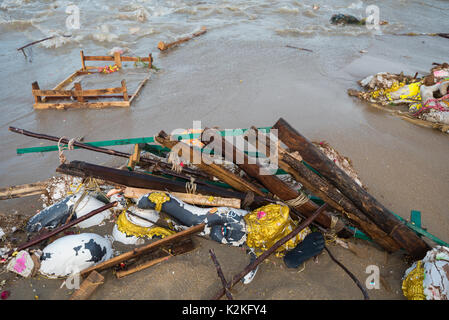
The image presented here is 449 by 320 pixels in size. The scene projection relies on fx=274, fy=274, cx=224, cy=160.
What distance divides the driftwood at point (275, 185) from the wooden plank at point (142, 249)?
949 millimetres

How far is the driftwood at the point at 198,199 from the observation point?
3689 millimetres

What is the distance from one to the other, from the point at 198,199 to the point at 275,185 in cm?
106

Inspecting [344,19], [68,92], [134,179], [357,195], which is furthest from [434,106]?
[344,19]

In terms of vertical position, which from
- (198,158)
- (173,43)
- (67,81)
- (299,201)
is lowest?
(299,201)

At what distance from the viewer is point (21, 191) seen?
4375 mm

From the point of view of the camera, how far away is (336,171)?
11.2 ft

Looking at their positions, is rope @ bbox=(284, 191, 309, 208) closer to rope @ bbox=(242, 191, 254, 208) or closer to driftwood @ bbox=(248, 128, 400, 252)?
driftwood @ bbox=(248, 128, 400, 252)

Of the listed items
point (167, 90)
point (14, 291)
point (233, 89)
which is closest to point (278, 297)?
point (14, 291)

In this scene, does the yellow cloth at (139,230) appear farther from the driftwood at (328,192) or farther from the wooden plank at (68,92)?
the wooden plank at (68,92)

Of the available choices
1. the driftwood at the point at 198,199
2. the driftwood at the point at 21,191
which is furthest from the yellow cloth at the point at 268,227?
the driftwood at the point at 21,191

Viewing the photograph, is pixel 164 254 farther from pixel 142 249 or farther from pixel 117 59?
pixel 117 59

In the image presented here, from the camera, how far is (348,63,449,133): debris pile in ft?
23.8

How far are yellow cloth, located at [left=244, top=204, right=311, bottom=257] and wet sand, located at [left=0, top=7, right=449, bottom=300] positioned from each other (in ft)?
0.71

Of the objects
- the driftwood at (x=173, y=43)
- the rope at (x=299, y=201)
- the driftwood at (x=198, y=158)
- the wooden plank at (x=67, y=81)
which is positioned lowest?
the rope at (x=299, y=201)
